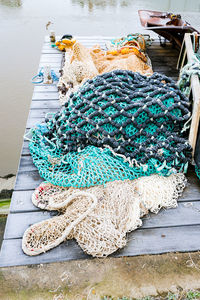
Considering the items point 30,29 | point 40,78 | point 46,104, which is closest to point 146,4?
point 30,29

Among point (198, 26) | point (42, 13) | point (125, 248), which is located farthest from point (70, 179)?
point (42, 13)

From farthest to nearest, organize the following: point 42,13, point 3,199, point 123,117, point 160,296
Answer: point 42,13, point 3,199, point 123,117, point 160,296

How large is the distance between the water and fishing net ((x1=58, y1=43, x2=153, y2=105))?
1572 mm

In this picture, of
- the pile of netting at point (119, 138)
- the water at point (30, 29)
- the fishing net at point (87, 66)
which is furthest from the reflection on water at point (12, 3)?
the pile of netting at point (119, 138)

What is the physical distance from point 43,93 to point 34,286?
8.28 ft

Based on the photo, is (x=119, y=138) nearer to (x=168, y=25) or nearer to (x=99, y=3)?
(x=168, y=25)

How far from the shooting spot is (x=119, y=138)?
211 cm

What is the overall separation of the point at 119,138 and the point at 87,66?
164cm

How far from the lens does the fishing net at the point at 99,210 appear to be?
1.64 metres

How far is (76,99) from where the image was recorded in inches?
93.5

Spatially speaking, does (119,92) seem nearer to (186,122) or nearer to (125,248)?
(186,122)

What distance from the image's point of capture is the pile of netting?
199cm

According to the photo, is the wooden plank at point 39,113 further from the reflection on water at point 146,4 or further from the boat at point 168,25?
the reflection on water at point 146,4

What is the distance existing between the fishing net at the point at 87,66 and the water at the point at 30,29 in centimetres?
157
